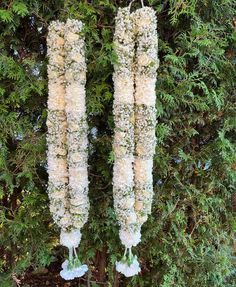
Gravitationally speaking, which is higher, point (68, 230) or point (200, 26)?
point (200, 26)

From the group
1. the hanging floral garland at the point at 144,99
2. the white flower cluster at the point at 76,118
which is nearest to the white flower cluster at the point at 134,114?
the hanging floral garland at the point at 144,99

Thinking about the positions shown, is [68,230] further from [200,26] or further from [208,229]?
[200,26]

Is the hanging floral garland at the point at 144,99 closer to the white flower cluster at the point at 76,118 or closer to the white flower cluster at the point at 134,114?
the white flower cluster at the point at 134,114

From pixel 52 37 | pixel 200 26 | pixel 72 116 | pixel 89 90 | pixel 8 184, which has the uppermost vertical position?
pixel 200 26

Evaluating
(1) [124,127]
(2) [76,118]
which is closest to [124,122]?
(1) [124,127]

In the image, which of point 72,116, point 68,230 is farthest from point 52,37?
point 68,230
